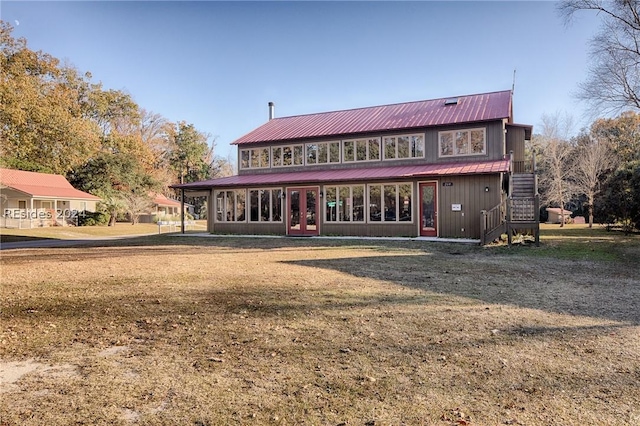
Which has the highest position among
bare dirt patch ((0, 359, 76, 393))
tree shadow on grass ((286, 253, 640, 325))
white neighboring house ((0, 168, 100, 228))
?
white neighboring house ((0, 168, 100, 228))

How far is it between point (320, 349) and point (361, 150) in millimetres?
17394

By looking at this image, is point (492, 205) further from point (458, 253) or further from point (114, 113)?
point (114, 113)

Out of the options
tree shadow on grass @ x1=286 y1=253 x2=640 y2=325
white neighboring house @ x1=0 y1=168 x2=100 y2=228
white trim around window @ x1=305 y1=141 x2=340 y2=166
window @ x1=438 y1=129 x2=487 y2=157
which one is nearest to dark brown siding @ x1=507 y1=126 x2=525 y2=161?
window @ x1=438 y1=129 x2=487 y2=157

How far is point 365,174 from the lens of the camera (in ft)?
60.6

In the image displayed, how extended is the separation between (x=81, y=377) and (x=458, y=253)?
10.9 metres

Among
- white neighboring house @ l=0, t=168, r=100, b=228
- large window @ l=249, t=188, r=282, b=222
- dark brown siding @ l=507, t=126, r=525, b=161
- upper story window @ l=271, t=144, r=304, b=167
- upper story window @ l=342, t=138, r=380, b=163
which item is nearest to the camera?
dark brown siding @ l=507, t=126, r=525, b=161

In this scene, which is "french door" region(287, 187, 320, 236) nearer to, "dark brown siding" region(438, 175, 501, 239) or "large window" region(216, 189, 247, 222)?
"large window" region(216, 189, 247, 222)

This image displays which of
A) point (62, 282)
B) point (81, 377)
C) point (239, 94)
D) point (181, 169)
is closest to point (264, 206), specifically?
point (239, 94)

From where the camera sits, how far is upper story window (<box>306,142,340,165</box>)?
21.2 m

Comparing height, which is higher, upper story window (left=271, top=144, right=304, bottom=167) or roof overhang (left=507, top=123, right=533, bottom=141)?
roof overhang (left=507, top=123, right=533, bottom=141)

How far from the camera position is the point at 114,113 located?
139 ft

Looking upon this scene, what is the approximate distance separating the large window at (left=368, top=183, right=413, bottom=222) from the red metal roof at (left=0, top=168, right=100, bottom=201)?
97.8ft

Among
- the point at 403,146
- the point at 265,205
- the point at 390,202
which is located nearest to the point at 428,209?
the point at 390,202

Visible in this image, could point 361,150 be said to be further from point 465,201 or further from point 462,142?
point 465,201
